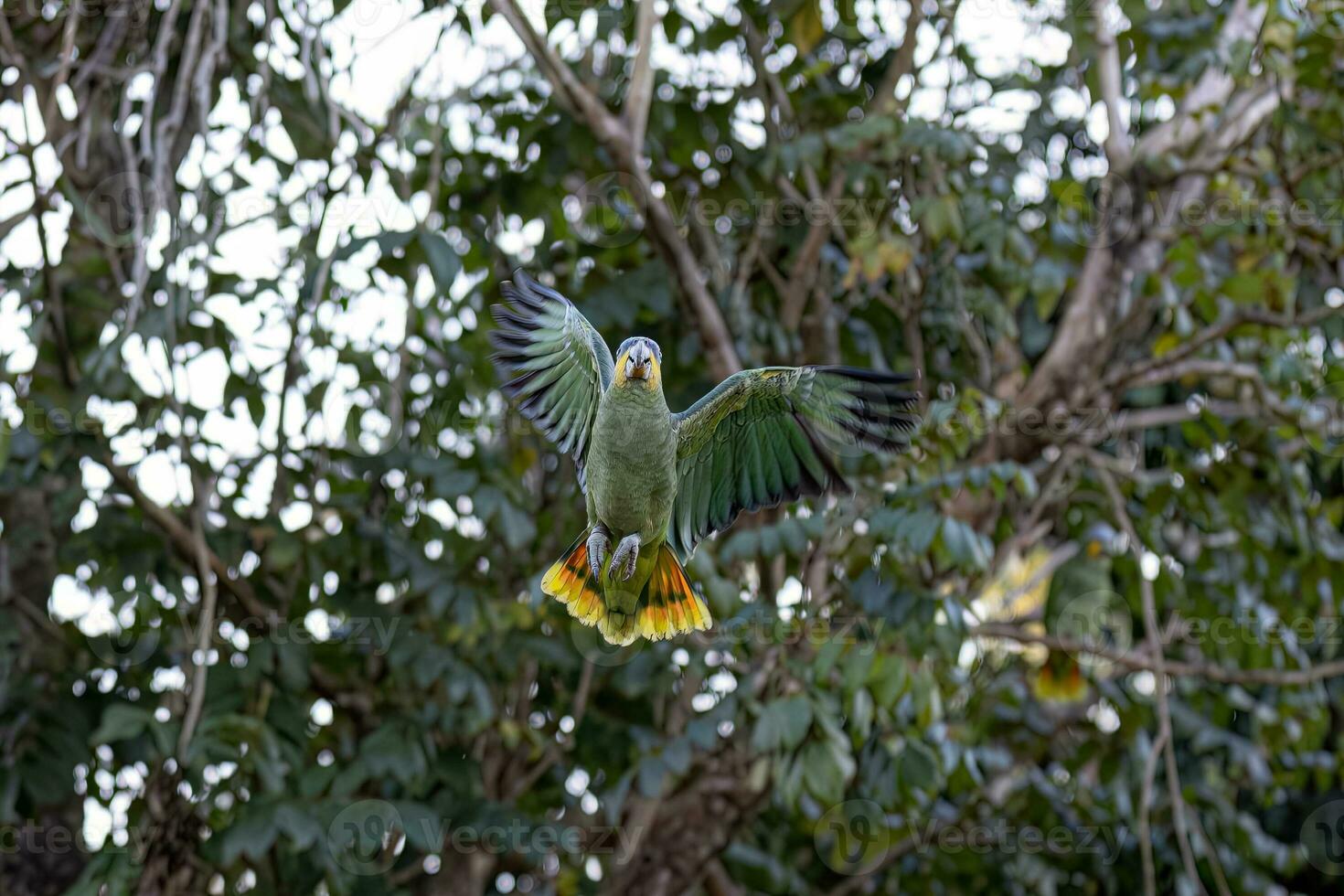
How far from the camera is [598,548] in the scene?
207 cm

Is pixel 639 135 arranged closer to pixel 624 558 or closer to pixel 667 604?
pixel 667 604

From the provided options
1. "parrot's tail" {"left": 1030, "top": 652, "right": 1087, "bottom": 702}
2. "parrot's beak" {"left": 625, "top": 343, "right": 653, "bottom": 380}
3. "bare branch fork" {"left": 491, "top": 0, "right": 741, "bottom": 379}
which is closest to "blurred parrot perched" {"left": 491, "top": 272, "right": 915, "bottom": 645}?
"parrot's beak" {"left": 625, "top": 343, "right": 653, "bottom": 380}

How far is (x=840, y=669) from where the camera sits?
12.1 feet

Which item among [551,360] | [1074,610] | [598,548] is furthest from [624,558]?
[1074,610]

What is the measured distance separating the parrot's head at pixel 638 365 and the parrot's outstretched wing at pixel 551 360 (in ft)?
0.30

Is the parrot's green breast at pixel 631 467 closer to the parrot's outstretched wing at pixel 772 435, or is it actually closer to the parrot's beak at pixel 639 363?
the parrot's beak at pixel 639 363

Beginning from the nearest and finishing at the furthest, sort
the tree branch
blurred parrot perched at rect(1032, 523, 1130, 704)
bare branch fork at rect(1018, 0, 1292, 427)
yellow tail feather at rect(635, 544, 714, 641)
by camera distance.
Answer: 1. yellow tail feather at rect(635, 544, 714, 641)
2. the tree branch
3. blurred parrot perched at rect(1032, 523, 1130, 704)
4. bare branch fork at rect(1018, 0, 1292, 427)

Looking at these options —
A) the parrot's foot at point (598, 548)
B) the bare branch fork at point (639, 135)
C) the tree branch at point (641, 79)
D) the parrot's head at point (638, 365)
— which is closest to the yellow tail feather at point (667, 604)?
the parrot's foot at point (598, 548)

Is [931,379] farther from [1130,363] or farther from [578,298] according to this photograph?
[578,298]

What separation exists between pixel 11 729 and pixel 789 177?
109 inches

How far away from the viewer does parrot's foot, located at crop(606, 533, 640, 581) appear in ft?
6.57

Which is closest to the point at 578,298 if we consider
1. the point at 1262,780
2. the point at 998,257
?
the point at 998,257

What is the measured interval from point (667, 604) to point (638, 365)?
1.72ft

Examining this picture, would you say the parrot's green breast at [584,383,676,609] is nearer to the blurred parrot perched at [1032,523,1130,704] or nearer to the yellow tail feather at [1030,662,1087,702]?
the blurred parrot perched at [1032,523,1130,704]
